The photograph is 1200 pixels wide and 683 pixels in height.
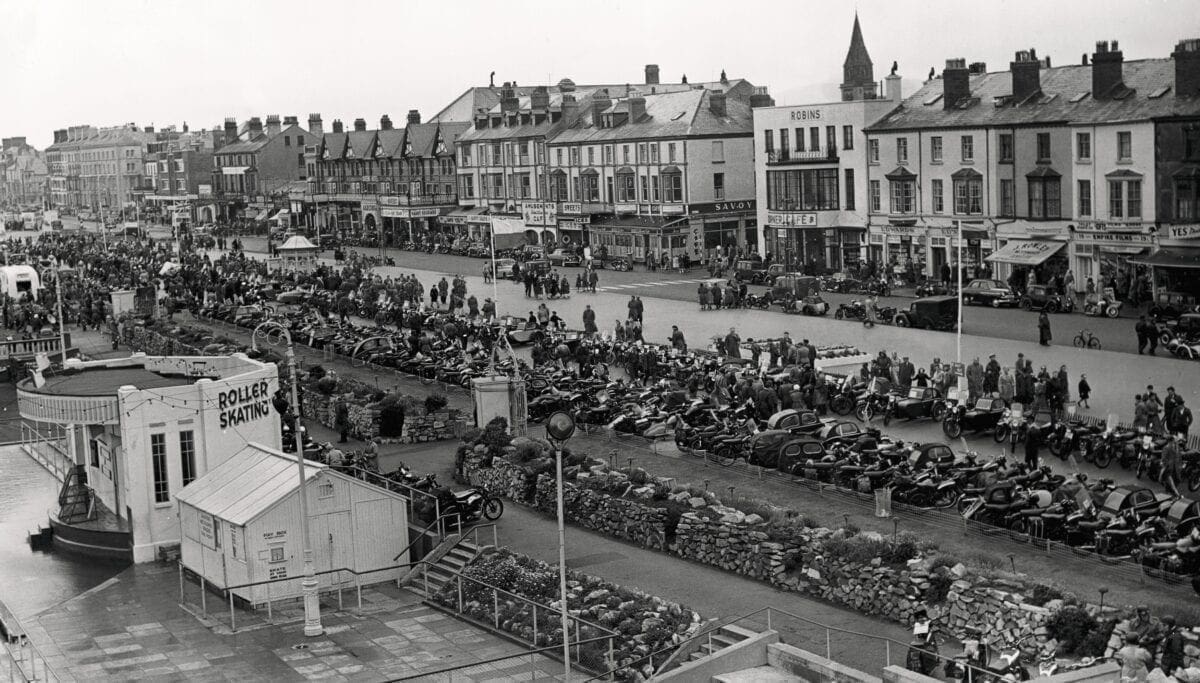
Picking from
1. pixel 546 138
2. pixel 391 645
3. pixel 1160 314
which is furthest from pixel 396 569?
pixel 546 138

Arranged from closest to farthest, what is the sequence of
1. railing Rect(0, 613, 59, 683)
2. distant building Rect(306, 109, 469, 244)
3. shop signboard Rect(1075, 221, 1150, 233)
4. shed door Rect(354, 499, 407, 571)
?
railing Rect(0, 613, 59, 683) → shed door Rect(354, 499, 407, 571) → shop signboard Rect(1075, 221, 1150, 233) → distant building Rect(306, 109, 469, 244)

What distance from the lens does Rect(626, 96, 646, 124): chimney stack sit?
103m

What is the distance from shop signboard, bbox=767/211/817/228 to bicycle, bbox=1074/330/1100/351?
107 feet

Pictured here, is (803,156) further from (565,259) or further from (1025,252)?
(1025,252)

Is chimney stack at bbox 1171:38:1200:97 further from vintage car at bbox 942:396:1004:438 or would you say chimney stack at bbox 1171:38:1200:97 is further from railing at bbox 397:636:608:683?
railing at bbox 397:636:608:683

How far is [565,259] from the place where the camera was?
96.9 metres


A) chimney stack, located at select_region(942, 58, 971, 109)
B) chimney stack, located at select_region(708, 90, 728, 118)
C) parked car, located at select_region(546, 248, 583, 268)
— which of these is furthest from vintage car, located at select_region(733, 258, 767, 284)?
chimney stack, located at select_region(708, 90, 728, 118)

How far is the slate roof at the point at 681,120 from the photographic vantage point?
9744 cm

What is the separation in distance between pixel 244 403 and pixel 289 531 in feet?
21.7

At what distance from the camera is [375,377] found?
182 ft

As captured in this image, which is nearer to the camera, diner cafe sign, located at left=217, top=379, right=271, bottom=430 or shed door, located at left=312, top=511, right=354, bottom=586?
shed door, located at left=312, top=511, right=354, bottom=586

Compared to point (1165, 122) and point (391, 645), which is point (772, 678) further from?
point (1165, 122)

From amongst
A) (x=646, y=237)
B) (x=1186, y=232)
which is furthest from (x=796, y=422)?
(x=646, y=237)

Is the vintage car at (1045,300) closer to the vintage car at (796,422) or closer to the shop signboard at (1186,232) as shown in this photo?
the shop signboard at (1186,232)
